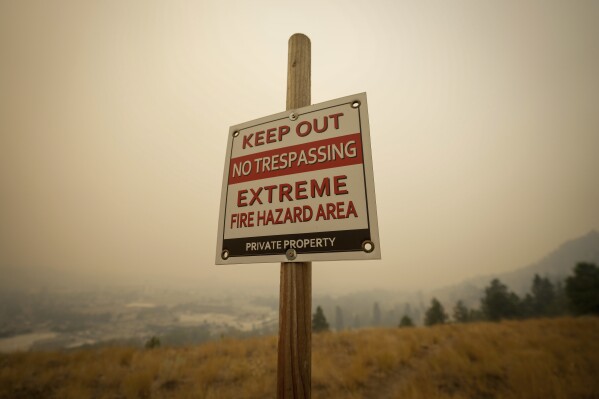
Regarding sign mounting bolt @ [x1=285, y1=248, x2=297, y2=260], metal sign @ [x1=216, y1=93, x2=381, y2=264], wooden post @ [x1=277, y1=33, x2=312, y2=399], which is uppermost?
metal sign @ [x1=216, y1=93, x2=381, y2=264]

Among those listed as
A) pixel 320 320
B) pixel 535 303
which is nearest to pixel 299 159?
pixel 320 320

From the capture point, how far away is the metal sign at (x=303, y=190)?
3.98 ft

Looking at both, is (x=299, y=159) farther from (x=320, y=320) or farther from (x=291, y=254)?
(x=320, y=320)

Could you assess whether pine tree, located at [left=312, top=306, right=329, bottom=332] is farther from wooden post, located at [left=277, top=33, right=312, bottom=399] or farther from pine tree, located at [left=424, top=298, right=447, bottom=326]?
wooden post, located at [left=277, top=33, right=312, bottom=399]

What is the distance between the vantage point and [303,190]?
4.38 ft

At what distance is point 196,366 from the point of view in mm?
7531

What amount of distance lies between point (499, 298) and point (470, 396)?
31386 millimetres

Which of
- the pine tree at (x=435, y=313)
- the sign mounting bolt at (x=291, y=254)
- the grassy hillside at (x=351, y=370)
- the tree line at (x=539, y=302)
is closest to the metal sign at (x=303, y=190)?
the sign mounting bolt at (x=291, y=254)

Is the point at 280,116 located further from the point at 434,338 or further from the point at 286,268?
the point at 434,338

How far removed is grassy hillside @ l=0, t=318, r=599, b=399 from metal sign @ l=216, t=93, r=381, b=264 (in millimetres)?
5901

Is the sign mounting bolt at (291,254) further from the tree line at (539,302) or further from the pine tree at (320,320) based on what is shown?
the pine tree at (320,320)

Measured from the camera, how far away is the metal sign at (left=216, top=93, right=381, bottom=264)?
1212mm

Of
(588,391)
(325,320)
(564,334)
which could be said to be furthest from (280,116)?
(325,320)

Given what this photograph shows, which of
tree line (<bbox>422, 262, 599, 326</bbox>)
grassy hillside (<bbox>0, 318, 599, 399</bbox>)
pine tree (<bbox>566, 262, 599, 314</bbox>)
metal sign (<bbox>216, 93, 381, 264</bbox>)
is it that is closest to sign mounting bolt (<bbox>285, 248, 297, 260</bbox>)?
metal sign (<bbox>216, 93, 381, 264</bbox>)
